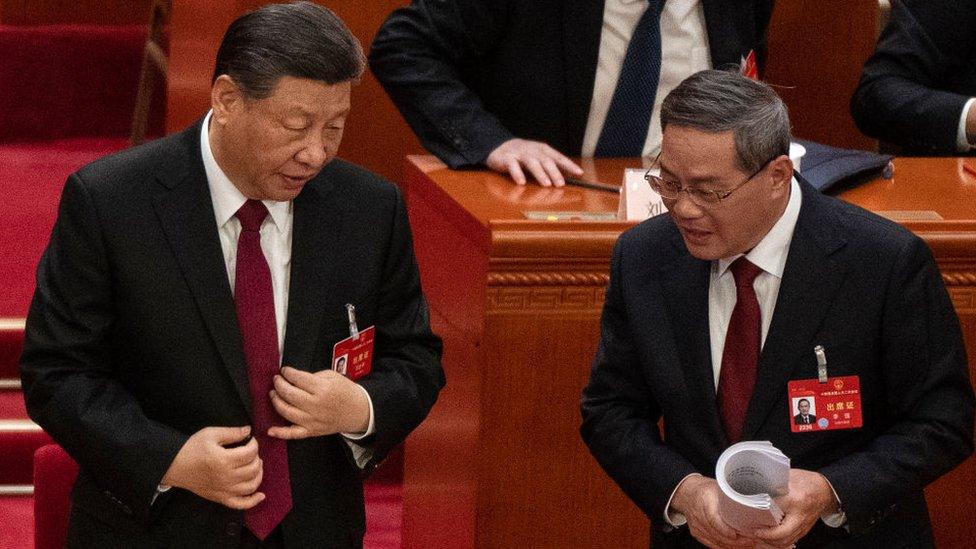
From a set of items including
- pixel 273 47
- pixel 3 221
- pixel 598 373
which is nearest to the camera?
pixel 273 47

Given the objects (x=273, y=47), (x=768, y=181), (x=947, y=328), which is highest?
(x=273, y=47)

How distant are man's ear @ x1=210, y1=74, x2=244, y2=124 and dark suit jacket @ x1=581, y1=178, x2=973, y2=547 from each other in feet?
2.00

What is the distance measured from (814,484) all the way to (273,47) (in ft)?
3.06

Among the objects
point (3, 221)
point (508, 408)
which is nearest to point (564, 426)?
point (508, 408)

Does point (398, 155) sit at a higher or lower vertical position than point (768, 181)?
lower

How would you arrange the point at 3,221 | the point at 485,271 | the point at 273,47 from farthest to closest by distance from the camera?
1. the point at 3,221
2. the point at 485,271
3. the point at 273,47

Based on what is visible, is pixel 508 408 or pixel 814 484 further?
pixel 508 408

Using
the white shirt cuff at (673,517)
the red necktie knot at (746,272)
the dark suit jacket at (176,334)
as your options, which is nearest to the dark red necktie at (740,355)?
the red necktie knot at (746,272)

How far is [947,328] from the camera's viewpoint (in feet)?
7.18

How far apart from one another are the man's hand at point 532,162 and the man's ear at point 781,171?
3.00 feet

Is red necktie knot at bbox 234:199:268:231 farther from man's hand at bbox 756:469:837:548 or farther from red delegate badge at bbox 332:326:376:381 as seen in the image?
man's hand at bbox 756:469:837:548

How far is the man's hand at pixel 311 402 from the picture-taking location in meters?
2.12

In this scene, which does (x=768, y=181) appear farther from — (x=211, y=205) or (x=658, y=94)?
(x=658, y=94)

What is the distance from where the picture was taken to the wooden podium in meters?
2.72
